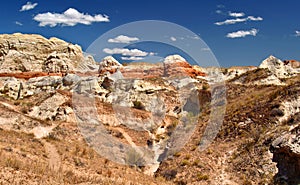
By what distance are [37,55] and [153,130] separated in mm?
28580

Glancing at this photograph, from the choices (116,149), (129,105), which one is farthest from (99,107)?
(116,149)

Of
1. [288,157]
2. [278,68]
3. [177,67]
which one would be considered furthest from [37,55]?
[288,157]

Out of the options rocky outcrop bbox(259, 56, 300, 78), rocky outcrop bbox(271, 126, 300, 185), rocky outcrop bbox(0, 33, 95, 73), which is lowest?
rocky outcrop bbox(271, 126, 300, 185)

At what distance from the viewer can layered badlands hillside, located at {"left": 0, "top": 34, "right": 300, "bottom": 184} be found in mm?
13094

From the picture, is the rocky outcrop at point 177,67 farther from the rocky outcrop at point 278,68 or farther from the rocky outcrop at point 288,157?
the rocky outcrop at point 288,157

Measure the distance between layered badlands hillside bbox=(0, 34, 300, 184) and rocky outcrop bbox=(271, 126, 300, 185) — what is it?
0.13ft

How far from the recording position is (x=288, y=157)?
13.1m

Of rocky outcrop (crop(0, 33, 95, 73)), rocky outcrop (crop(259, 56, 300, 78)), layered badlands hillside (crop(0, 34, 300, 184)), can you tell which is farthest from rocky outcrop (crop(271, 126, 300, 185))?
rocky outcrop (crop(0, 33, 95, 73))

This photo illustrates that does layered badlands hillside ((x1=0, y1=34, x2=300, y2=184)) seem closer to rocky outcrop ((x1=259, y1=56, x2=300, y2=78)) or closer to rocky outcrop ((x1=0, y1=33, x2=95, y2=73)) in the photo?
rocky outcrop ((x1=259, y1=56, x2=300, y2=78))

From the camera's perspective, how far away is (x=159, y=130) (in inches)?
1026

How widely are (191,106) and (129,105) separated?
18.6ft

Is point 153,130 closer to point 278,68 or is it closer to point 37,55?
point 278,68

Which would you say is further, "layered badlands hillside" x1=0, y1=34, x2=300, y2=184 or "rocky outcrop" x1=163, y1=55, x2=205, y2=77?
"rocky outcrop" x1=163, y1=55, x2=205, y2=77

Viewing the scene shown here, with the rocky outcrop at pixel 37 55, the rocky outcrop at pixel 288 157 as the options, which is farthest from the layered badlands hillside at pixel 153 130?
the rocky outcrop at pixel 37 55
